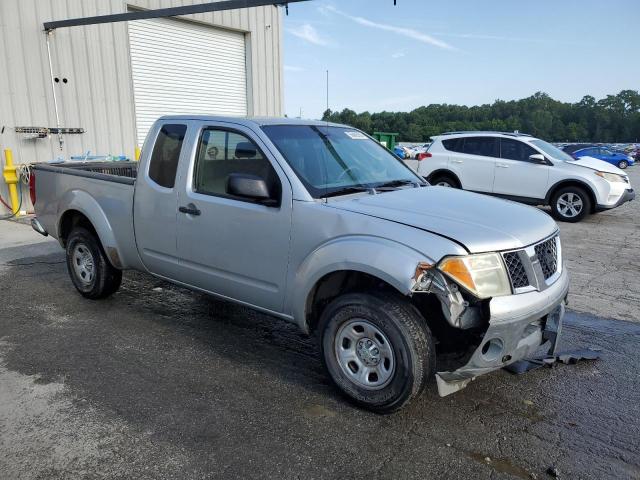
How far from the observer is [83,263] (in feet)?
17.6

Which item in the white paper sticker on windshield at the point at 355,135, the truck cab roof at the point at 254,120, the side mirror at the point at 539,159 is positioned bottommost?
the side mirror at the point at 539,159

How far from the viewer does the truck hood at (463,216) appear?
2969 mm

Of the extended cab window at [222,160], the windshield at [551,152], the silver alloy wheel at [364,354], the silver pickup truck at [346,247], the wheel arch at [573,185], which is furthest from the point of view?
the windshield at [551,152]

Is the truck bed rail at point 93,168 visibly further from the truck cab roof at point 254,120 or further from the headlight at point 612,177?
the headlight at point 612,177

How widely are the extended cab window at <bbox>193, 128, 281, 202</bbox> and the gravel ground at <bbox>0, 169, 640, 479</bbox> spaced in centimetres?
135

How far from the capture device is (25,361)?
157 inches

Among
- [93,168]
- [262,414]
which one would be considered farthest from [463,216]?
[93,168]

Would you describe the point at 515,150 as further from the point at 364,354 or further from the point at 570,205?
the point at 364,354

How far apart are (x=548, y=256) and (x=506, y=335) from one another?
76 centimetres

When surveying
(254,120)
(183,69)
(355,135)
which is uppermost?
(183,69)

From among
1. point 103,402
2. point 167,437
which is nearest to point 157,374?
point 103,402

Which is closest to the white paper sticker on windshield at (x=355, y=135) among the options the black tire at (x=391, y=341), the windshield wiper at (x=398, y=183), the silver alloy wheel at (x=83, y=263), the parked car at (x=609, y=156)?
the windshield wiper at (x=398, y=183)

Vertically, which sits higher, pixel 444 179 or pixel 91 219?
pixel 91 219

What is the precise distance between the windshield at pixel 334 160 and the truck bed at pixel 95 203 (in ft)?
5.50
